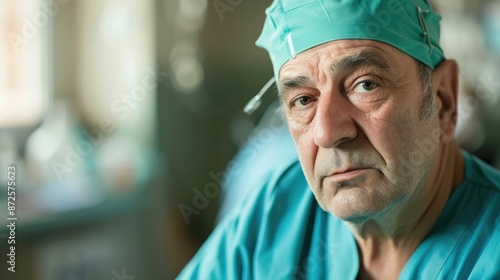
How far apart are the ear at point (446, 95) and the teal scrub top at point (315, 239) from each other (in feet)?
0.26

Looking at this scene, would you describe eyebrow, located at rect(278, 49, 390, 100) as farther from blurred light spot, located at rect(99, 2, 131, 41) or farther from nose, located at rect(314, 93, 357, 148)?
blurred light spot, located at rect(99, 2, 131, 41)

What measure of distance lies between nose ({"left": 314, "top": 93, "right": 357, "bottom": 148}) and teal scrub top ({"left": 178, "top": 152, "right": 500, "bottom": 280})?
0.25 meters

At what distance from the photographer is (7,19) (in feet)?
8.77

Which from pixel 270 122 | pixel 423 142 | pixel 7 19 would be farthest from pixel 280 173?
pixel 7 19

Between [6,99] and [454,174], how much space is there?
209cm

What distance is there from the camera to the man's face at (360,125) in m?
1.09

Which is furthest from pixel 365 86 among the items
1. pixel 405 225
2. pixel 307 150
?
pixel 405 225

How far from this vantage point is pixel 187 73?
11.7 ft

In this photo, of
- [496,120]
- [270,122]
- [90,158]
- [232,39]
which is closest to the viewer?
[270,122]

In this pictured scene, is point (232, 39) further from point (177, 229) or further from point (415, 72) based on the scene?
point (415, 72)

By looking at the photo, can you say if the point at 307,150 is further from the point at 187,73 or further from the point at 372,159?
the point at 187,73

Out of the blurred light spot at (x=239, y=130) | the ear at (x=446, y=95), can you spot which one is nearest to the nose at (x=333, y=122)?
the ear at (x=446, y=95)

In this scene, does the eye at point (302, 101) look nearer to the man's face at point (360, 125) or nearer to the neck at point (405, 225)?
the man's face at point (360, 125)

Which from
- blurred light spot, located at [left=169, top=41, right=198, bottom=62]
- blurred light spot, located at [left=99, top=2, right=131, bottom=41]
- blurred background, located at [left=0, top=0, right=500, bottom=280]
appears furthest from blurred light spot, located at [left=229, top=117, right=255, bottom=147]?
blurred light spot, located at [left=99, top=2, right=131, bottom=41]
